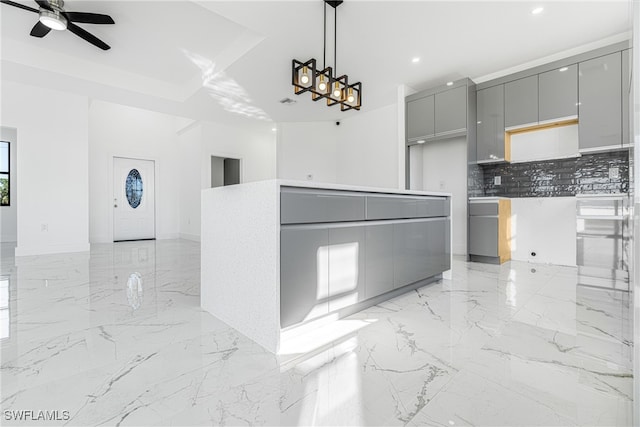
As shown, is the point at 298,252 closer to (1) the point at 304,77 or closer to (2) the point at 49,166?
(1) the point at 304,77

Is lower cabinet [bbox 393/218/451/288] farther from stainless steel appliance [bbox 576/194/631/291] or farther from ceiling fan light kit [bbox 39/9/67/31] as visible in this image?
ceiling fan light kit [bbox 39/9/67/31]

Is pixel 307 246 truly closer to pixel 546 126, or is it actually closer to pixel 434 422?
pixel 434 422

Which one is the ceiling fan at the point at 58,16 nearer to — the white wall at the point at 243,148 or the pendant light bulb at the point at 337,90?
the pendant light bulb at the point at 337,90

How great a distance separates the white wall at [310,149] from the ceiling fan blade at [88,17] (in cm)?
345

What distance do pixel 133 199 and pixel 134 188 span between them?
0.24 m

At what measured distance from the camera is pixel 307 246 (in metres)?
1.56

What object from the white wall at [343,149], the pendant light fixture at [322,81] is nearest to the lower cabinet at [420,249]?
the pendant light fixture at [322,81]

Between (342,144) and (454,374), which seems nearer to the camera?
(454,374)

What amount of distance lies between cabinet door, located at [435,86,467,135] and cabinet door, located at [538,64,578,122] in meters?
0.82

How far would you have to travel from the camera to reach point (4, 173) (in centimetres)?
602

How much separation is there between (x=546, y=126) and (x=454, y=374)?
377 cm

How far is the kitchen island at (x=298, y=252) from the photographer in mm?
1460

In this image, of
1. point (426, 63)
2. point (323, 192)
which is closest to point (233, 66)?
point (426, 63)

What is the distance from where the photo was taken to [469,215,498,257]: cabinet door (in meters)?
3.71
